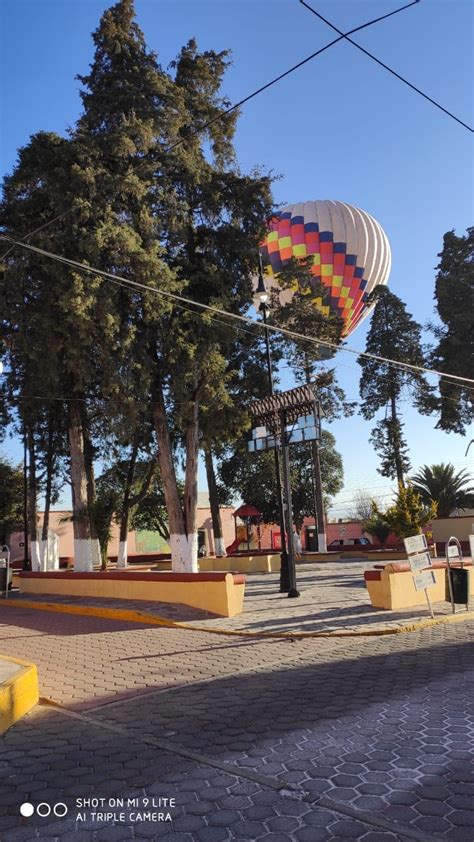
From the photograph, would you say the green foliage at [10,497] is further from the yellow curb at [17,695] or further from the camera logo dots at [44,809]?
the camera logo dots at [44,809]

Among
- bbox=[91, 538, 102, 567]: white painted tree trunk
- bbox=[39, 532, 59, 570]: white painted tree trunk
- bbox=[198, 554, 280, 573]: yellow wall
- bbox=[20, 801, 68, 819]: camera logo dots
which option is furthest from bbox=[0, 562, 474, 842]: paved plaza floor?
bbox=[39, 532, 59, 570]: white painted tree trunk

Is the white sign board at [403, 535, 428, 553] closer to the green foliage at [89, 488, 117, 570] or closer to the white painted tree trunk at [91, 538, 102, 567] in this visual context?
the white painted tree trunk at [91, 538, 102, 567]

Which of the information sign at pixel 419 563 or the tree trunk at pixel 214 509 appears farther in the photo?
the tree trunk at pixel 214 509

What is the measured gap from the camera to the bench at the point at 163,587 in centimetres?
1339

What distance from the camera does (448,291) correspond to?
3033 cm

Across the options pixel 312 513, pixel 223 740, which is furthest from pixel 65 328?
pixel 312 513

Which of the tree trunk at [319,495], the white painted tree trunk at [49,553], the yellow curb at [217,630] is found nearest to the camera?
the yellow curb at [217,630]

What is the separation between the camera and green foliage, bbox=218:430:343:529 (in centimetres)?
3972

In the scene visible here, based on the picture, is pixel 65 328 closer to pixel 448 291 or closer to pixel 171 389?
pixel 171 389

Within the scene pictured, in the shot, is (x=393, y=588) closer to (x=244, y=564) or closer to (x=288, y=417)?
(x=288, y=417)

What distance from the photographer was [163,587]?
1516cm

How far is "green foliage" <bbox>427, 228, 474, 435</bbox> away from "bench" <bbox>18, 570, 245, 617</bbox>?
760 inches

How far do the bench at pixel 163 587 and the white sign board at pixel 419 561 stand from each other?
12.3 ft

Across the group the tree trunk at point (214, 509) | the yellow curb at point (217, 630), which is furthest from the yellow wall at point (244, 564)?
the yellow curb at point (217, 630)
